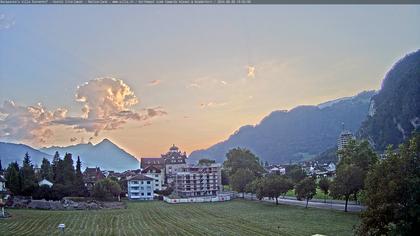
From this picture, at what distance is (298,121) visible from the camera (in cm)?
6462

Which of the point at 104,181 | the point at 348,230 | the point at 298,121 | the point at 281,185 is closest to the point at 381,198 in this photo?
the point at 348,230

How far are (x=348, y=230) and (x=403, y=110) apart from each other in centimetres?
2490

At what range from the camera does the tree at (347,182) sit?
1251 centimetres

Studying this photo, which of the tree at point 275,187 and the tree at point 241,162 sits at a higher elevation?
the tree at point 241,162

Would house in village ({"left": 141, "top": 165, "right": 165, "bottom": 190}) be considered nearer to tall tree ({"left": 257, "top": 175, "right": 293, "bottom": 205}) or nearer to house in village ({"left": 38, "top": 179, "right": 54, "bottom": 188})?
house in village ({"left": 38, "top": 179, "right": 54, "bottom": 188})

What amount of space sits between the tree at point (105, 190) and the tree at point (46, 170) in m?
1.98

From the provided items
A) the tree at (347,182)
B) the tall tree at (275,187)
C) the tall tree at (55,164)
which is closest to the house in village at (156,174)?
the tall tree at (55,164)

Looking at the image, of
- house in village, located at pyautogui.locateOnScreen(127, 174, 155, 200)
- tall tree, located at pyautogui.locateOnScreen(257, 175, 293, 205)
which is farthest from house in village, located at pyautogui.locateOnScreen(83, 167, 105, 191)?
tall tree, located at pyautogui.locateOnScreen(257, 175, 293, 205)

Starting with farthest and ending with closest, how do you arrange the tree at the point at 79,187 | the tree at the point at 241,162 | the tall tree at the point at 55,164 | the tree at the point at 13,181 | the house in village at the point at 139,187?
the tree at the point at 241,162, the house in village at the point at 139,187, the tall tree at the point at 55,164, the tree at the point at 79,187, the tree at the point at 13,181

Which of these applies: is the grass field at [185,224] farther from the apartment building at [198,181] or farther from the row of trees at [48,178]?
the apartment building at [198,181]

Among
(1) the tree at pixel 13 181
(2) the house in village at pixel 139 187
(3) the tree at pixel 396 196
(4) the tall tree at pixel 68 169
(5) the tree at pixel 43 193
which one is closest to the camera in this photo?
(3) the tree at pixel 396 196

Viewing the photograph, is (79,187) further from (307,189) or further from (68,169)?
(307,189)

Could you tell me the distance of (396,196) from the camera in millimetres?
5723

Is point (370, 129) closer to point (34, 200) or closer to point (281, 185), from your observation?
point (281, 185)
